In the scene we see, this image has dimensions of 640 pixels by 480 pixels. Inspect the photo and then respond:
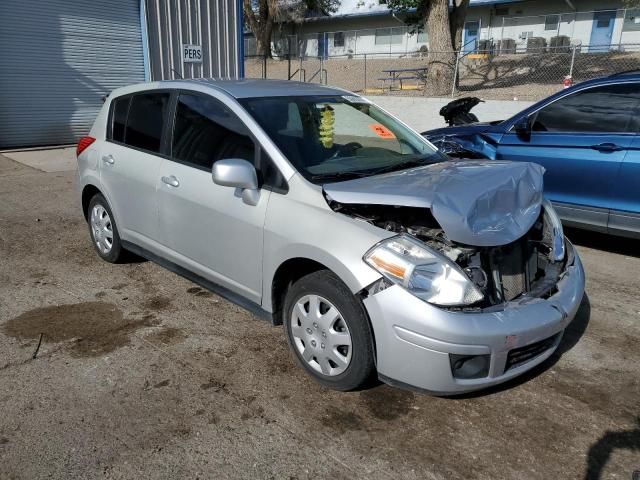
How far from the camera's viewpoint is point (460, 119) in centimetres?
841

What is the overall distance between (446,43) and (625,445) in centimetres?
1493

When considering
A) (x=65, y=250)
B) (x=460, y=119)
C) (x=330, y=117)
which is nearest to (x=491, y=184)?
(x=330, y=117)

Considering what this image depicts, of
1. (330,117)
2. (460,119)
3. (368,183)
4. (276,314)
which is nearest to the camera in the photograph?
(368,183)

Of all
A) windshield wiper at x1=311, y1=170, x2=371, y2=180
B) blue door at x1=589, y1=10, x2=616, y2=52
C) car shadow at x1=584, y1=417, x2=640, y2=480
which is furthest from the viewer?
blue door at x1=589, y1=10, x2=616, y2=52

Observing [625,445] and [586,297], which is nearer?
[625,445]

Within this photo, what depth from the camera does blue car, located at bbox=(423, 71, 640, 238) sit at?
509 centimetres

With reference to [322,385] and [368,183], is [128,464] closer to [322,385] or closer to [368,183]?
[322,385]

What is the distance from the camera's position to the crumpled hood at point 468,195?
9.35 feet

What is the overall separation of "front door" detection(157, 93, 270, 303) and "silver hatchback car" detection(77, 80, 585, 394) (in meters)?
0.01

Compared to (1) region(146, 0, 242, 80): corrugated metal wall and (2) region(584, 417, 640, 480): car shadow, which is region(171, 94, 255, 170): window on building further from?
(1) region(146, 0, 242, 80): corrugated metal wall

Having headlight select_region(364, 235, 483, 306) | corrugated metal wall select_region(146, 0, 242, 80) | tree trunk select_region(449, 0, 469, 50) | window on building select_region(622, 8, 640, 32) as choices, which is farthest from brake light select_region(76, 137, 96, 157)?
window on building select_region(622, 8, 640, 32)

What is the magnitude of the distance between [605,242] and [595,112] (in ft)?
5.04

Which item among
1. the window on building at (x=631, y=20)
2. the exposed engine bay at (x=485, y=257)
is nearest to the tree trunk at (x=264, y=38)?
the window on building at (x=631, y=20)

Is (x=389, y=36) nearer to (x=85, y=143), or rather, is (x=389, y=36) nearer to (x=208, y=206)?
(x=85, y=143)
